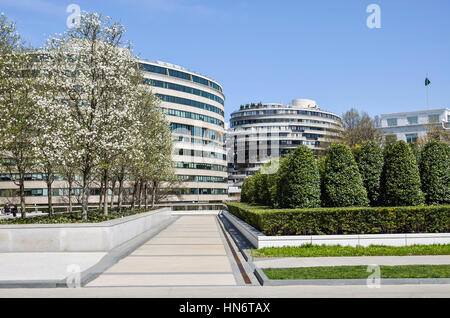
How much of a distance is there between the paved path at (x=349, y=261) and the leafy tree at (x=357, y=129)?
48702 millimetres

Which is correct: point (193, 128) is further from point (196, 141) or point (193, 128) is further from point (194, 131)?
point (196, 141)

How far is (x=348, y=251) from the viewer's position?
50.2 ft

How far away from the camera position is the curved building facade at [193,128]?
283 ft

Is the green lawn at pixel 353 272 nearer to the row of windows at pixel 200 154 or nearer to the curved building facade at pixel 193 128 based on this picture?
the curved building facade at pixel 193 128

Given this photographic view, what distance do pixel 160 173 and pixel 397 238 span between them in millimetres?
25958

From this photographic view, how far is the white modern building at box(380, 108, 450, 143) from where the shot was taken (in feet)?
321

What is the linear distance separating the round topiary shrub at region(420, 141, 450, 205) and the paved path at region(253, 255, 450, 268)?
573 centimetres

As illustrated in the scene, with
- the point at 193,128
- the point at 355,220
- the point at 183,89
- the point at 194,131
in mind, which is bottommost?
the point at 355,220

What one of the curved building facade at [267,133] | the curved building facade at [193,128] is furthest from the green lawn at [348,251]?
the curved building facade at [267,133]

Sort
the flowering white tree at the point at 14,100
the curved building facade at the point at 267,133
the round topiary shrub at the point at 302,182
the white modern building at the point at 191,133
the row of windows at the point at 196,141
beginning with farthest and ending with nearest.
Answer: the curved building facade at the point at 267,133, the row of windows at the point at 196,141, the white modern building at the point at 191,133, the flowering white tree at the point at 14,100, the round topiary shrub at the point at 302,182

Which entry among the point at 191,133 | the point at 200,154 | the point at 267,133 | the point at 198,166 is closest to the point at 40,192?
the point at 191,133

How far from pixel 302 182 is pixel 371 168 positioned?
168 inches

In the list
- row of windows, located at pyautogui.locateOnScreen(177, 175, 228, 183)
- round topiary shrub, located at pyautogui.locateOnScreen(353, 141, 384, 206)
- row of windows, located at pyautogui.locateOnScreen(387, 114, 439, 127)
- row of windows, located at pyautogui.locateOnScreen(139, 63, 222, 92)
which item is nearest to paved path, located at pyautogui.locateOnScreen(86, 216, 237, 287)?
round topiary shrub, located at pyautogui.locateOnScreen(353, 141, 384, 206)
